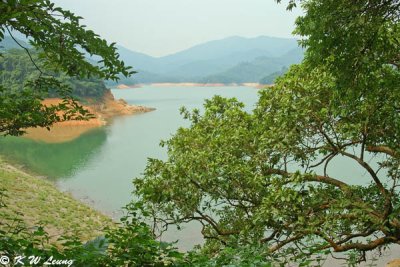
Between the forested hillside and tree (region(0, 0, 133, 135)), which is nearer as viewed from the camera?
tree (region(0, 0, 133, 135))

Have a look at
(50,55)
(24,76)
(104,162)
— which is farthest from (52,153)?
(50,55)

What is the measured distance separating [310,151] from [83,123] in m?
53.8

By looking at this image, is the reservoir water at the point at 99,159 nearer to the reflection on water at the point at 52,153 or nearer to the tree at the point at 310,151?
the reflection on water at the point at 52,153

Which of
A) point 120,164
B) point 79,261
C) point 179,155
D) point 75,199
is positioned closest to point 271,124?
point 179,155

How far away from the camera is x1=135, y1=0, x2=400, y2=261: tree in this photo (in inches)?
198

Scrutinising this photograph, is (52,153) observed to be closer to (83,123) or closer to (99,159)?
(99,159)

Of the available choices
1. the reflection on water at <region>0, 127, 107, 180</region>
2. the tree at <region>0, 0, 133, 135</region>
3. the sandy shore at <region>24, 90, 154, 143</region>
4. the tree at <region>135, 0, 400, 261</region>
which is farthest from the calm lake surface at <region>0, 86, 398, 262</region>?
the tree at <region>0, 0, 133, 135</region>

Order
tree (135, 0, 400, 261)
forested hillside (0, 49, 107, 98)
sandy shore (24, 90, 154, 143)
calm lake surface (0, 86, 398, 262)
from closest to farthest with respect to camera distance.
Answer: tree (135, 0, 400, 261)
calm lake surface (0, 86, 398, 262)
sandy shore (24, 90, 154, 143)
forested hillside (0, 49, 107, 98)

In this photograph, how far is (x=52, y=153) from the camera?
124ft

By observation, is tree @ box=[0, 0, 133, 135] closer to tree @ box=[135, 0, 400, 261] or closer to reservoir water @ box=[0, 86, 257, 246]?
tree @ box=[135, 0, 400, 261]

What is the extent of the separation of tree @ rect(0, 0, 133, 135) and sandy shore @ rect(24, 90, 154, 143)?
23348 mm

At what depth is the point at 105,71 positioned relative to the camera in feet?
14.3

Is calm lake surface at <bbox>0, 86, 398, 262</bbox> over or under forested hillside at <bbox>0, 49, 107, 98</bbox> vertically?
under

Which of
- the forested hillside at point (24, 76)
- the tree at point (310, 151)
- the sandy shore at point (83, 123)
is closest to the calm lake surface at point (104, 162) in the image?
the sandy shore at point (83, 123)
